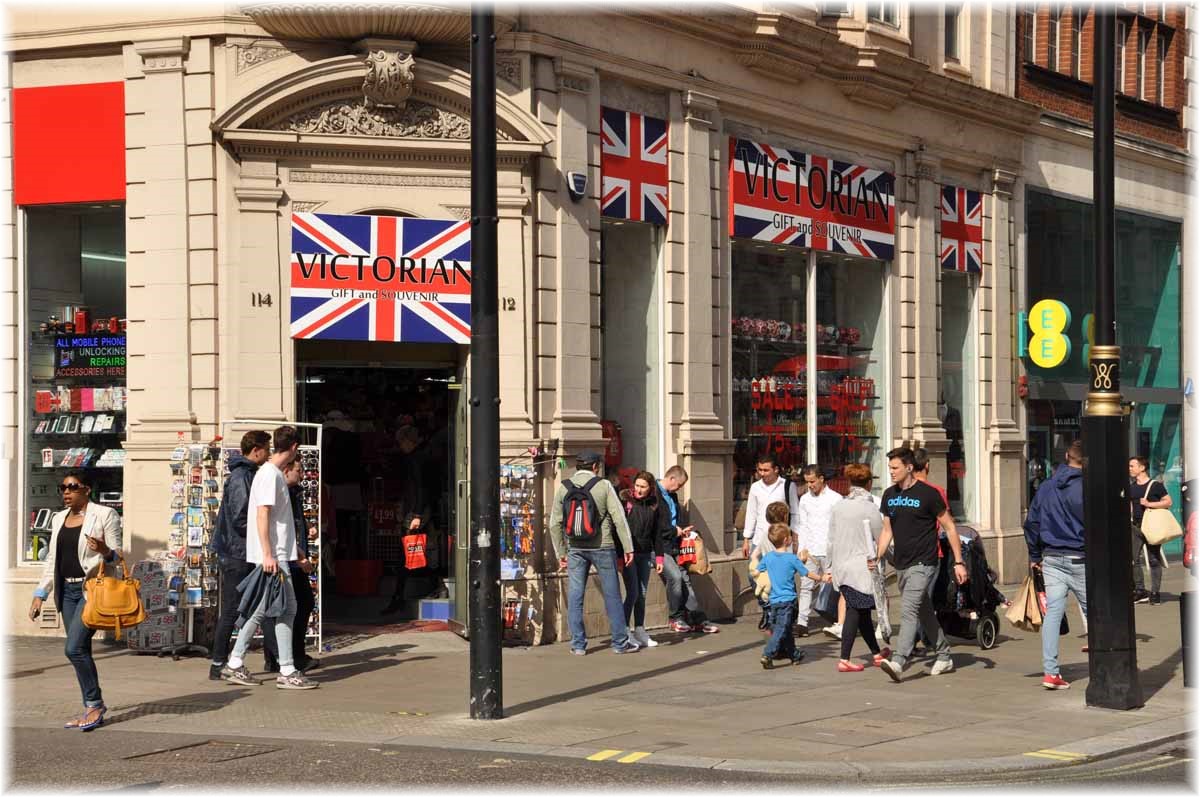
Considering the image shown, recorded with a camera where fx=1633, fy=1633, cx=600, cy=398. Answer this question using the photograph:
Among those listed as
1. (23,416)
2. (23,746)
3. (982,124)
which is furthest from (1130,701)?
(982,124)

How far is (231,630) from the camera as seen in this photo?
42.5 ft

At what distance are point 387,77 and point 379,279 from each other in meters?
1.90

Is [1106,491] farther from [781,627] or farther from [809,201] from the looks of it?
[809,201]

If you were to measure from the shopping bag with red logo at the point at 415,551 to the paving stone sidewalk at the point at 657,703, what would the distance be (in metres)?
0.71

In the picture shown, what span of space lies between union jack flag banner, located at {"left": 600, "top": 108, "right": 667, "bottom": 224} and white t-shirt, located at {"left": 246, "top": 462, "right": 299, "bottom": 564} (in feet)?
18.9

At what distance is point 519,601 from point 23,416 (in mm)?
5226

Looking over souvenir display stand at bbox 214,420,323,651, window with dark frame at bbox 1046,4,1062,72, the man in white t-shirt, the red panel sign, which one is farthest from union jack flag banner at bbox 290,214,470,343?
window with dark frame at bbox 1046,4,1062,72

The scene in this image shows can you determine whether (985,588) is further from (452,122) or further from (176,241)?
(176,241)

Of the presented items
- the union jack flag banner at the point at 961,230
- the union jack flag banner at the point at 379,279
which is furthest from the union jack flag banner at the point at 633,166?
the union jack flag banner at the point at 961,230

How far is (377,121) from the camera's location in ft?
51.3

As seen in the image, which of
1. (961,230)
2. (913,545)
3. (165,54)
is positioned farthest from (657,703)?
(961,230)

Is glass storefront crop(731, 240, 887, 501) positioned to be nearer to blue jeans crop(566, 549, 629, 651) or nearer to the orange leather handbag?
blue jeans crop(566, 549, 629, 651)

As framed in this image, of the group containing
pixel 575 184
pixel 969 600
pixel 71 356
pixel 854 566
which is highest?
pixel 575 184

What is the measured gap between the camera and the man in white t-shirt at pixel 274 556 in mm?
12430
